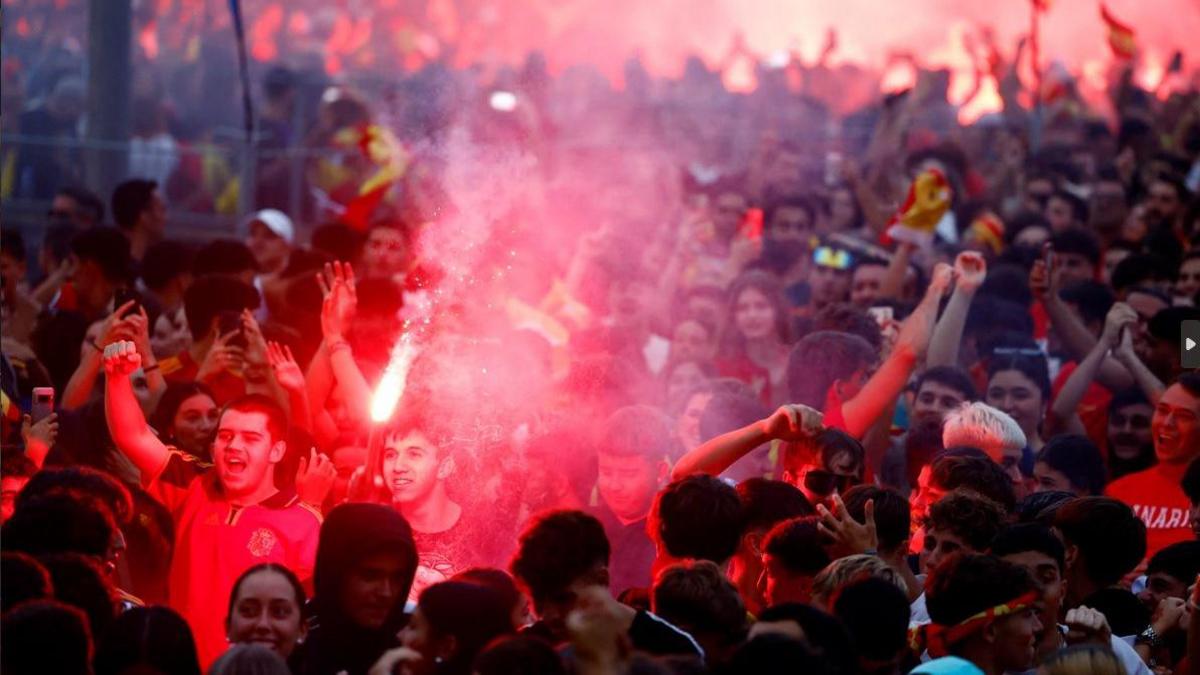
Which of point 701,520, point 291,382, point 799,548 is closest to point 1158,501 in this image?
point 799,548

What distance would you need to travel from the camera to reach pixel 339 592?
5.46m

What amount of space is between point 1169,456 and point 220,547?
3784 millimetres

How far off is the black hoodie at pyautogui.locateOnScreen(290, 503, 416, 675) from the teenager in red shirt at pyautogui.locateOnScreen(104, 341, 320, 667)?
0.74 m

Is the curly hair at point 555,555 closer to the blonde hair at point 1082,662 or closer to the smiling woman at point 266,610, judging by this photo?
the smiling woman at point 266,610

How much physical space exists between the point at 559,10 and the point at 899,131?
49.0 ft

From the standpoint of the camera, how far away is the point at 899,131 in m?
14.1

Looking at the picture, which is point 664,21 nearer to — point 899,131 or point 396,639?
point 899,131

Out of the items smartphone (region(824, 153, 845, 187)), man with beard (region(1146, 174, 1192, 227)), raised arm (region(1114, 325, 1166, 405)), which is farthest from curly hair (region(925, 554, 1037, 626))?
smartphone (region(824, 153, 845, 187))

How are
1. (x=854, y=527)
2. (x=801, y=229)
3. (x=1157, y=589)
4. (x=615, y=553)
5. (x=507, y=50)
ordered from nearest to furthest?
1. (x=854, y=527)
2. (x=1157, y=589)
3. (x=615, y=553)
4. (x=801, y=229)
5. (x=507, y=50)

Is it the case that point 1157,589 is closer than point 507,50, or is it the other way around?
point 1157,589

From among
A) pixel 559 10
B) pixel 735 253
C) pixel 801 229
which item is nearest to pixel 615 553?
pixel 735 253

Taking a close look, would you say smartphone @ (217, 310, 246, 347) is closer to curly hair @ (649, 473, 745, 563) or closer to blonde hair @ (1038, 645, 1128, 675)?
curly hair @ (649, 473, 745, 563)

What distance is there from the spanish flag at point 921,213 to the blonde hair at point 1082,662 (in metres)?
5.54

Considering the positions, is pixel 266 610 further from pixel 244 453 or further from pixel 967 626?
pixel 967 626
